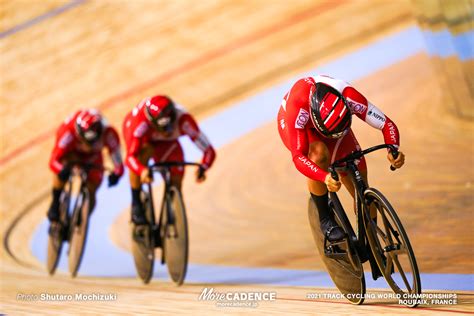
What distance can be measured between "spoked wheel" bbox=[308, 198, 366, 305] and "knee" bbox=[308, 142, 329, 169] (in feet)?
0.55

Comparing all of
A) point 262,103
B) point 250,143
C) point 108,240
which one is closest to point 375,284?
point 108,240

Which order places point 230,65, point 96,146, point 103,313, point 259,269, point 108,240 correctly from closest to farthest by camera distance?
1. point 103,313
2. point 259,269
3. point 96,146
4. point 108,240
5. point 230,65

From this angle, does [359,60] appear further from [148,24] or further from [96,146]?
[96,146]

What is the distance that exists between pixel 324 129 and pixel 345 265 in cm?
58

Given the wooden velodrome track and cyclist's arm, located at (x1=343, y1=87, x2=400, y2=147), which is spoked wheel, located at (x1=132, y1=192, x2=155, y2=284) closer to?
the wooden velodrome track

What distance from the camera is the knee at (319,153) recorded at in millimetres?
3598

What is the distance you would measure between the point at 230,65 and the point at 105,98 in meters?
1.42

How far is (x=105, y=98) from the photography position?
9.56 meters

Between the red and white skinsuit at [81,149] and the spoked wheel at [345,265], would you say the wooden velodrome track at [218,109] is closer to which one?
the spoked wheel at [345,265]

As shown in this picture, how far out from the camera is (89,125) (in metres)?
5.86

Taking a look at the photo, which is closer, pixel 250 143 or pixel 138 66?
pixel 250 143

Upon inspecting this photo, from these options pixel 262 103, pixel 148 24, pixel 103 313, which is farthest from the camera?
pixel 148 24

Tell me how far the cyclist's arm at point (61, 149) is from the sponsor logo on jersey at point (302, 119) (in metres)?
2.87

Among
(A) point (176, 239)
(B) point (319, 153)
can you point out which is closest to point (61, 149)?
(A) point (176, 239)
